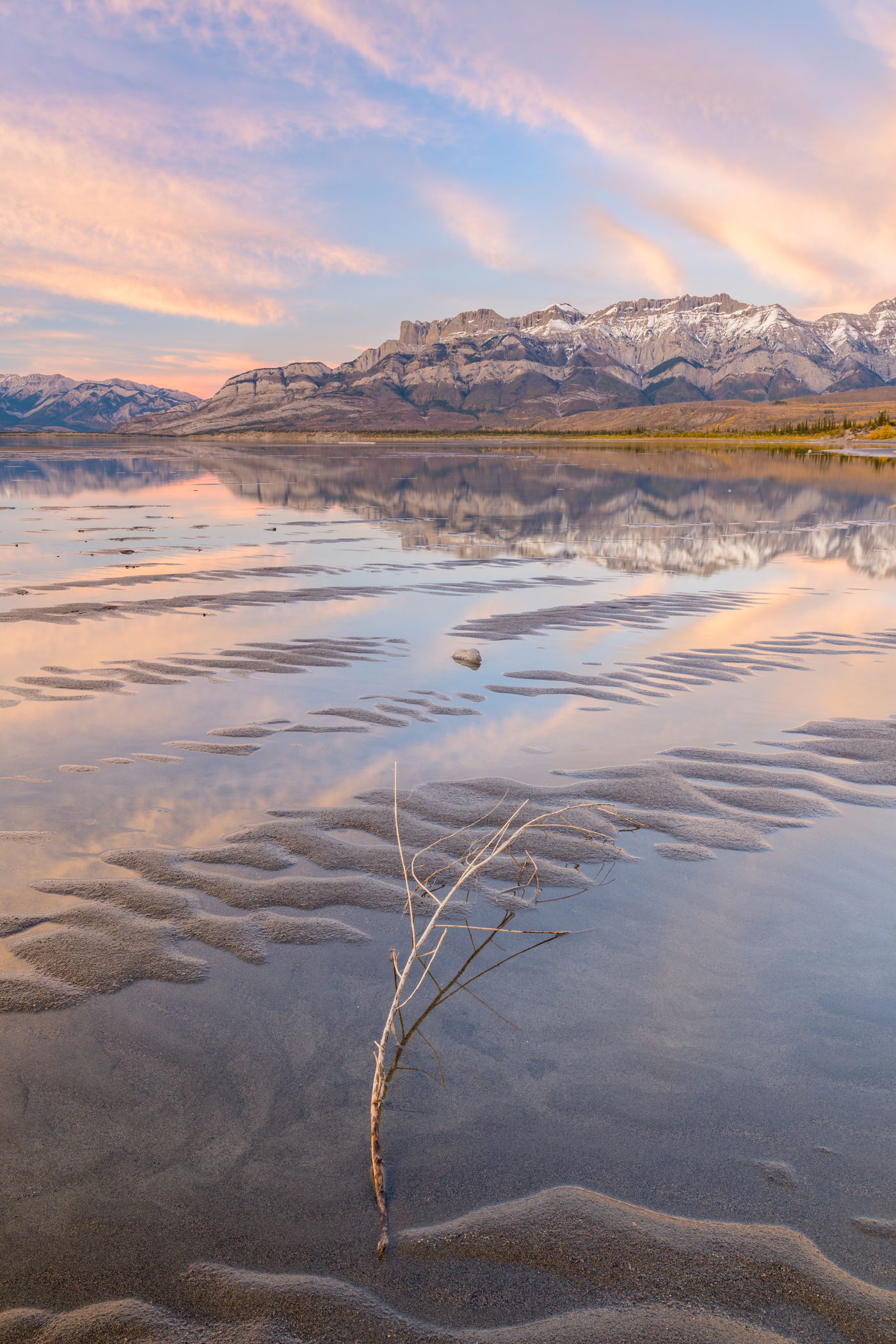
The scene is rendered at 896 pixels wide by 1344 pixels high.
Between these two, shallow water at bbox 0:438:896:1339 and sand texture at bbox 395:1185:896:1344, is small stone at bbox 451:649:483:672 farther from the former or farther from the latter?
sand texture at bbox 395:1185:896:1344

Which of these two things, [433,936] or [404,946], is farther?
[433,936]

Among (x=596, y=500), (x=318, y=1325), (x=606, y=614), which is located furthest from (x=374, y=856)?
(x=596, y=500)

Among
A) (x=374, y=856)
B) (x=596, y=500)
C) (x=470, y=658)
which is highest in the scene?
(x=596, y=500)

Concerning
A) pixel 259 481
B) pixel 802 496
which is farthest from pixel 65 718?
pixel 259 481

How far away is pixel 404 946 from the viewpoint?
17.6 feet

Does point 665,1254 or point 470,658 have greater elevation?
point 470,658

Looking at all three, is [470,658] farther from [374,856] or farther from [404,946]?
[404,946]

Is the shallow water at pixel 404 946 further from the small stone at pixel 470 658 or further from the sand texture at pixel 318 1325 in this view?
the small stone at pixel 470 658

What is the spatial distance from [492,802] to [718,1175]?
3957 millimetres

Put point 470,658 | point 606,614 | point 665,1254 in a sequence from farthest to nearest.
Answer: point 606,614
point 470,658
point 665,1254

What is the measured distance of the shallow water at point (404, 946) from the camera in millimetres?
3475

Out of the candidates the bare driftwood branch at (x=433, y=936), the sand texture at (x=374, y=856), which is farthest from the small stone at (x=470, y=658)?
the bare driftwood branch at (x=433, y=936)

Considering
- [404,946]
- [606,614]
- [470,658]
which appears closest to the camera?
[404,946]

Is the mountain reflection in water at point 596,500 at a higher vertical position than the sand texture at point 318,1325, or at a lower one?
higher
